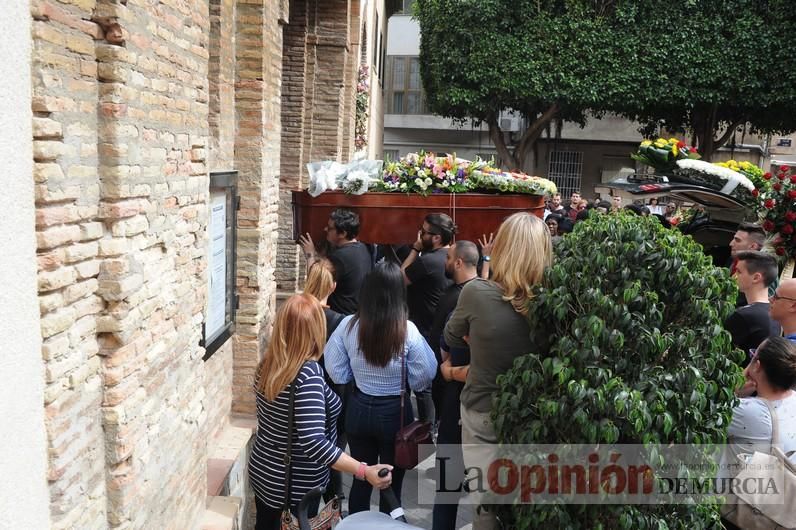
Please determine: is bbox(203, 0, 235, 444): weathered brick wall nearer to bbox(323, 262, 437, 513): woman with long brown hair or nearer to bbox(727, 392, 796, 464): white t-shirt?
bbox(323, 262, 437, 513): woman with long brown hair

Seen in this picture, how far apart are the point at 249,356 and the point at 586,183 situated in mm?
27626

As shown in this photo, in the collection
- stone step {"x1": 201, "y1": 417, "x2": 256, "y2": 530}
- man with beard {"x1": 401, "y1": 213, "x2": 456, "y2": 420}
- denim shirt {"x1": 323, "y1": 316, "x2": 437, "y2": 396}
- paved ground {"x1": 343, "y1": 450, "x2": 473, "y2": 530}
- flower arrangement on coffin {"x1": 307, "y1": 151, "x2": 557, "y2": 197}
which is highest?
flower arrangement on coffin {"x1": 307, "y1": 151, "x2": 557, "y2": 197}

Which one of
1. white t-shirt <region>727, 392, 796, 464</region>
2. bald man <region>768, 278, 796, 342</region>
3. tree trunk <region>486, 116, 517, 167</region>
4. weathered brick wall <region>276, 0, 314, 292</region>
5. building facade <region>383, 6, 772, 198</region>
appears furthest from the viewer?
building facade <region>383, 6, 772, 198</region>

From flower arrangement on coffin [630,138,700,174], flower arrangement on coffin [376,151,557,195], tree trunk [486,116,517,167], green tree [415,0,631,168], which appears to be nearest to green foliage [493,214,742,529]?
flower arrangement on coffin [376,151,557,195]

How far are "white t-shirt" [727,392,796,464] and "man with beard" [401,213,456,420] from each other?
268cm

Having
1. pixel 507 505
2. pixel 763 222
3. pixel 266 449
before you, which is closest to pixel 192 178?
pixel 266 449

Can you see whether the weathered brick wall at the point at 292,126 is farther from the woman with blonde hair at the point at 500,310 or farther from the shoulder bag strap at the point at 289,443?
the woman with blonde hair at the point at 500,310

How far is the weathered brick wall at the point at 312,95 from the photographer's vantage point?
31.0 ft

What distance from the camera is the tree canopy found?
2100 centimetres

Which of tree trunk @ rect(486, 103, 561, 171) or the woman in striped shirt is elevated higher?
tree trunk @ rect(486, 103, 561, 171)

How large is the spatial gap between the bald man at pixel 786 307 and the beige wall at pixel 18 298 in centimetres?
392

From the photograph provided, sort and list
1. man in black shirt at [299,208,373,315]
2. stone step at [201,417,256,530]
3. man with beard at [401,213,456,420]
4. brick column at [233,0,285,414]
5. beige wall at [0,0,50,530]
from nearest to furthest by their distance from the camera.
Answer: beige wall at [0,0,50,530]
stone step at [201,417,256,530]
brick column at [233,0,285,414]
man with beard at [401,213,456,420]
man in black shirt at [299,208,373,315]

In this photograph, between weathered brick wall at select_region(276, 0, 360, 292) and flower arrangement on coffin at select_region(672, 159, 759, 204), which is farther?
weathered brick wall at select_region(276, 0, 360, 292)

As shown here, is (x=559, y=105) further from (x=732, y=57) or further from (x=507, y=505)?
(x=507, y=505)
